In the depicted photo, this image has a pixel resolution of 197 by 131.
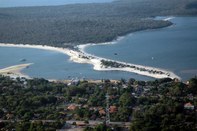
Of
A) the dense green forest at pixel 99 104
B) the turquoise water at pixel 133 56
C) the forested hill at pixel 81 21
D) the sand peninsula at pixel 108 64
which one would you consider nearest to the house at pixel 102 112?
the dense green forest at pixel 99 104

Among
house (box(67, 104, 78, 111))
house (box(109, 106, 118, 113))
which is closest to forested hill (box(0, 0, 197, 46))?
house (box(67, 104, 78, 111))

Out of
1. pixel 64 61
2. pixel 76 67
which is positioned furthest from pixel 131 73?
pixel 64 61

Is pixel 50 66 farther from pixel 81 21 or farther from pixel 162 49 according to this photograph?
pixel 81 21

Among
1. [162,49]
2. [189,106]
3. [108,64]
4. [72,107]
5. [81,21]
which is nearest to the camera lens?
[189,106]

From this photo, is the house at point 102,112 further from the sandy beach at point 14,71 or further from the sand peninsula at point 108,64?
the sandy beach at point 14,71

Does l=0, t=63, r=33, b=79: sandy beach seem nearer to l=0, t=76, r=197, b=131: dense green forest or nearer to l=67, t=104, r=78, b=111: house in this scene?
l=0, t=76, r=197, b=131: dense green forest

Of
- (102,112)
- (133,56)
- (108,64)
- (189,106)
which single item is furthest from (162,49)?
(102,112)
